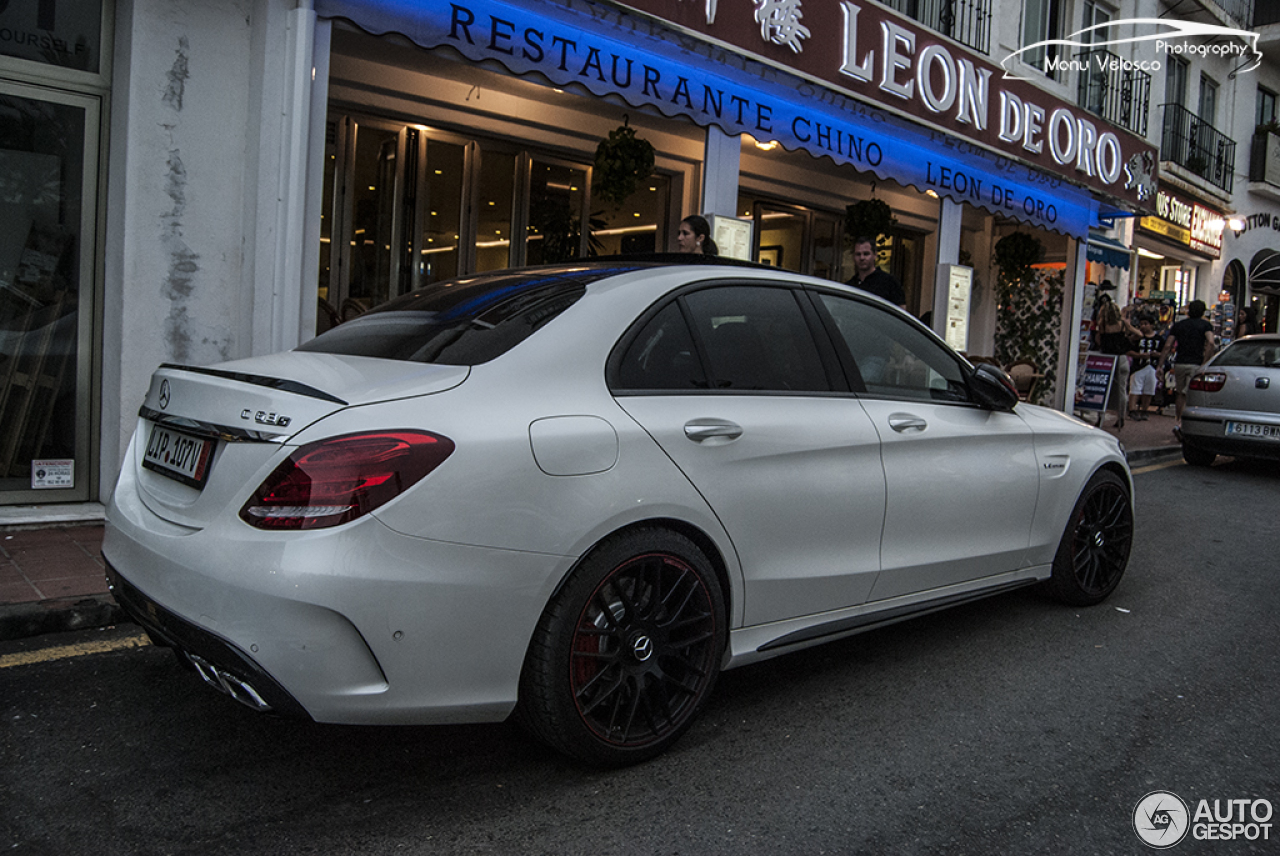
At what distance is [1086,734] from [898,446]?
114 centimetres

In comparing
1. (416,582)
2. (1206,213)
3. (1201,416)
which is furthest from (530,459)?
(1206,213)

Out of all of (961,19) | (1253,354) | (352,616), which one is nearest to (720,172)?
(1253,354)

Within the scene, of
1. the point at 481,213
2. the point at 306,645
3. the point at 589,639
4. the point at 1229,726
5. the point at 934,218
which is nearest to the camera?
the point at 306,645

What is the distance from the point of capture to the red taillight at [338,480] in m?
2.24

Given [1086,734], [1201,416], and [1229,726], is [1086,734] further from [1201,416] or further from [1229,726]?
[1201,416]

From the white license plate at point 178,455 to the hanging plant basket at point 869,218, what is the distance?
9.69m

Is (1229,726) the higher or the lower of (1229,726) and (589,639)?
the lower

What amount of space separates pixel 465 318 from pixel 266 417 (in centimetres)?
76

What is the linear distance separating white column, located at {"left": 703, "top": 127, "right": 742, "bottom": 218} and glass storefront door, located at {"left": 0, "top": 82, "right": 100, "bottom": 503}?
461 cm

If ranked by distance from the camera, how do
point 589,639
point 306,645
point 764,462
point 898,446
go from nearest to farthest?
1. point 306,645
2. point 589,639
3. point 764,462
4. point 898,446

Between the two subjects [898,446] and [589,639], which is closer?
[589,639]

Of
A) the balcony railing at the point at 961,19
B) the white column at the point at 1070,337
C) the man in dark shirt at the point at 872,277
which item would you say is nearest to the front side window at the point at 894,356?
the man in dark shirt at the point at 872,277

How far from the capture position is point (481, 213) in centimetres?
973

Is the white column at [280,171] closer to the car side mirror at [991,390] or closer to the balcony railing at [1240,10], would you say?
the car side mirror at [991,390]
